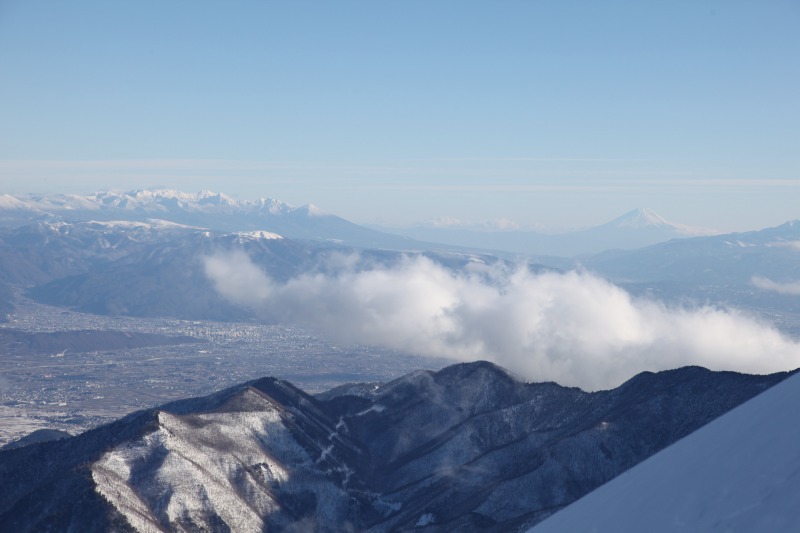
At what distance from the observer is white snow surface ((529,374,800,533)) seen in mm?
12906

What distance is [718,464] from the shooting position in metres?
15.2

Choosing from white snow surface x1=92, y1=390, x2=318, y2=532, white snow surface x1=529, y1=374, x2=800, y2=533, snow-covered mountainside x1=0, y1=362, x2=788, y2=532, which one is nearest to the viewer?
white snow surface x1=529, y1=374, x2=800, y2=533

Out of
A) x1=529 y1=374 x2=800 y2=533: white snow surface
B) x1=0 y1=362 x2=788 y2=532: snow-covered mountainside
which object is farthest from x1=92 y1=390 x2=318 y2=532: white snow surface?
x1=529 y1=374 x2=800 y2=533: white snow surface

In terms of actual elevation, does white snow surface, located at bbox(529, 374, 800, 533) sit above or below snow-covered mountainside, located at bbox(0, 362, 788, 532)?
above

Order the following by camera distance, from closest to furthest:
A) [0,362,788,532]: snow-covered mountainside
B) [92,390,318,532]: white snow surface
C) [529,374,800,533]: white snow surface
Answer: [529,374,800,533]: white snow surface, [92,390,318,532]: white snow surface, [0,362,788,532]: snow-covered mountainside

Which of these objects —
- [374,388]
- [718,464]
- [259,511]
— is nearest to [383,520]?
[259,511]

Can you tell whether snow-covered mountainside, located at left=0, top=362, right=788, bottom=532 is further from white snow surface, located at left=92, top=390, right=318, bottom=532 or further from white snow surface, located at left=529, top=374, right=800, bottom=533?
white snow surface, located at left=529, top=374, right=800, bottom=533

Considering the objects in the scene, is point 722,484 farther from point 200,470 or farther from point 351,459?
point 351,459

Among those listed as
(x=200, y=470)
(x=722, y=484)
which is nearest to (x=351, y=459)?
(x=200, y=470)

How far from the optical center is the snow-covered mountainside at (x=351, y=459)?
334 feet

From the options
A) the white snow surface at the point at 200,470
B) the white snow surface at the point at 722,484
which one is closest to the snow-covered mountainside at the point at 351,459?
the white snow surface at the point at 200,470

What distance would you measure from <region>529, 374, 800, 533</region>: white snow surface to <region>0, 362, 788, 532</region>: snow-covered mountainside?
75.4 m

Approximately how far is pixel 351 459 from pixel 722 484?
13550 cm

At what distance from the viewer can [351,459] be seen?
14525cm
